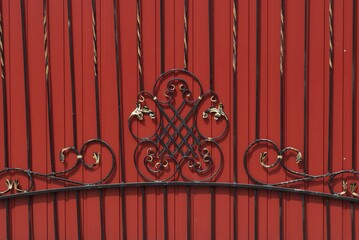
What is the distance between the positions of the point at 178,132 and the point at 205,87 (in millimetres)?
301

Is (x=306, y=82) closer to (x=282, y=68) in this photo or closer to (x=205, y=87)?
(x=282, y=68)

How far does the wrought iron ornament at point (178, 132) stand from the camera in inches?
122

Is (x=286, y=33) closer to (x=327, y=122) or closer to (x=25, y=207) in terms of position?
(x=327, y=122)

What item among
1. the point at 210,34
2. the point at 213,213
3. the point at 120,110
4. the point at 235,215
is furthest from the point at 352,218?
the point at 120,110

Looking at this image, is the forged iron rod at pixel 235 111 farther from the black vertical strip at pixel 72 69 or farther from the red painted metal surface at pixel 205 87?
the black vertical strip at pixel 72 69

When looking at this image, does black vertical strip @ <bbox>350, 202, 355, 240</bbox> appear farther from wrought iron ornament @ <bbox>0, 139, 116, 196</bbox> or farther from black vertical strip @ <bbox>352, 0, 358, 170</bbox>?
wrought iron ornament @ <bbox>0, 139, 116, 196</bbox>

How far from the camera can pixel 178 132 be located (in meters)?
3.11

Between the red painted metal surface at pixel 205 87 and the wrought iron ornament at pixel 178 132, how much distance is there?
5 cm

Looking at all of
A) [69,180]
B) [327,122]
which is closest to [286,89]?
[327,122]

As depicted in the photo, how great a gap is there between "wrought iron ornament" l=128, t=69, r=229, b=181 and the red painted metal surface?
0.17 feet

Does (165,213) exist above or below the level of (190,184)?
below

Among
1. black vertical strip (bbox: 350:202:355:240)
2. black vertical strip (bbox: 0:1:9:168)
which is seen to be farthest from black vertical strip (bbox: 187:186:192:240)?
black vertical strip (bbox: 0:1:9:168)

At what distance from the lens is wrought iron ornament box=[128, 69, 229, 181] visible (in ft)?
10.2

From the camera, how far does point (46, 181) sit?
3.16 m
